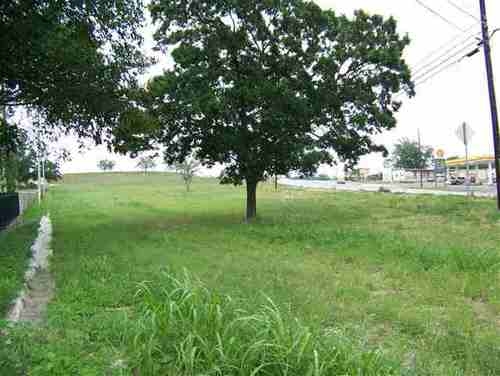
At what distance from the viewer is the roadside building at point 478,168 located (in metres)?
50.1

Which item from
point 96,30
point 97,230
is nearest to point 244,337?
point 96,30

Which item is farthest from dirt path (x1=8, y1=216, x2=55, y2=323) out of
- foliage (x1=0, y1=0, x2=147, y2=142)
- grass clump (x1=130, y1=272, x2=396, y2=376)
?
foliage (x1=0, y1=0, x2=147, y2=142)

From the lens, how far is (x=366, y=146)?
591 inches

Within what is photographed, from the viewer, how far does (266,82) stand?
12398mm

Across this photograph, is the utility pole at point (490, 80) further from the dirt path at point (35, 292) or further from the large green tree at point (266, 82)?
the dirt path at point (35, 292)

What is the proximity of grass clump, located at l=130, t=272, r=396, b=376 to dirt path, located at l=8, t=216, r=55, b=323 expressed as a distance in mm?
1954

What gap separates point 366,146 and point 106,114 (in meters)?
9.39

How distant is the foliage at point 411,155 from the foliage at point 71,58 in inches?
2509

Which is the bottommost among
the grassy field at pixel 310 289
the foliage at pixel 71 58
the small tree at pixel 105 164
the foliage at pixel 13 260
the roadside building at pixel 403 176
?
the grassy field at pixel 310 289

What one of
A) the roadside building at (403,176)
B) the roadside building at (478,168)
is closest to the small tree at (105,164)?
the roadside building at (403,176)

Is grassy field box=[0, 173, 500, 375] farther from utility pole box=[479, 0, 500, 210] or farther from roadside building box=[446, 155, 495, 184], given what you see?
roadside building box=[446, 155, 495, 184]

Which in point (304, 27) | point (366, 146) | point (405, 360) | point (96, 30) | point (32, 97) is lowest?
point (405, 360)

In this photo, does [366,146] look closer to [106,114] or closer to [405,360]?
[106,114]

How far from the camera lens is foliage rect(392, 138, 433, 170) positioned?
67.9 m
